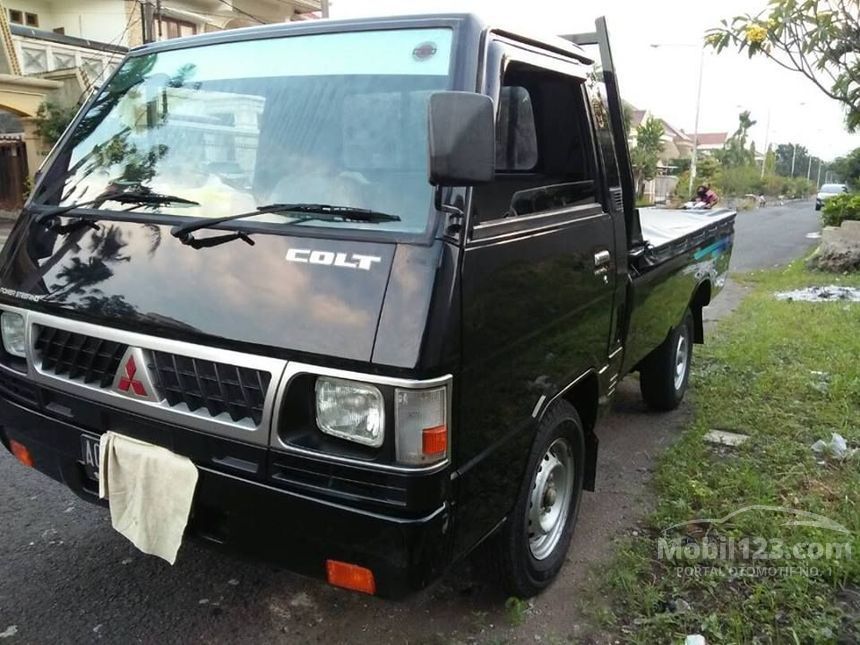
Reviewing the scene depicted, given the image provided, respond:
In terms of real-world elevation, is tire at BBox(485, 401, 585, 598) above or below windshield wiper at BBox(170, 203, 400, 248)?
below

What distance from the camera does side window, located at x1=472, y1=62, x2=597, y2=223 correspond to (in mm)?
2863

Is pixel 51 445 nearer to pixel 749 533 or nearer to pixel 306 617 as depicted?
pixel 306 617

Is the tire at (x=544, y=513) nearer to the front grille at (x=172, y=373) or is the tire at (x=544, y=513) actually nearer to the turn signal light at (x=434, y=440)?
the turn signal light at (x=434, y=440)

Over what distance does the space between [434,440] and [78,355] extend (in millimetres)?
1303

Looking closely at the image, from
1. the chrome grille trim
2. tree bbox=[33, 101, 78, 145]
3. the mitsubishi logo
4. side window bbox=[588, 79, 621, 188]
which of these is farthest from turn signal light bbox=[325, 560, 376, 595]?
tree bbox=[33, 101, 78, 145]

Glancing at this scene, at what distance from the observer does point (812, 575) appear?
10.2 ft

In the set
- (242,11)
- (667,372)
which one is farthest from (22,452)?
(242,11)

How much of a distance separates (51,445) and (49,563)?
2.61 feet

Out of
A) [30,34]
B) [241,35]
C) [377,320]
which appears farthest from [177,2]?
[377,320]

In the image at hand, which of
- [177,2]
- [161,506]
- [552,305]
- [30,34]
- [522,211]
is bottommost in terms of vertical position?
[161,506]

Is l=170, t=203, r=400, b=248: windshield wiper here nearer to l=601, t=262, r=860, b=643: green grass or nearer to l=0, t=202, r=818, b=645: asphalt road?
l=0, t=202, r=818, b=645: asphalt road

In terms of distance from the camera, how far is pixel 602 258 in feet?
10.7

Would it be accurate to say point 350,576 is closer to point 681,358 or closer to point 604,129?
point 604,129

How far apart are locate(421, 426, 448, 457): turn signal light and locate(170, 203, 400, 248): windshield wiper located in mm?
684
